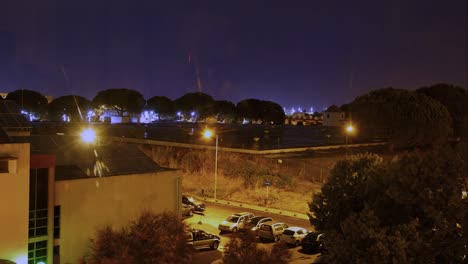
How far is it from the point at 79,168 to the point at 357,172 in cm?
1234

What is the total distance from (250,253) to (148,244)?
3644 millimetres

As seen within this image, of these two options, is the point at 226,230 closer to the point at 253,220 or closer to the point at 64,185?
the point at 253,220

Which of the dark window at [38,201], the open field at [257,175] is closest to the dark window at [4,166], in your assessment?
the dark window at [38,201]

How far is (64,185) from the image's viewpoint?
19.7 meters

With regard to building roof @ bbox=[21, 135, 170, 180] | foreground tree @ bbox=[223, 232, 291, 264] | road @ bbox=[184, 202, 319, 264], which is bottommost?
road @ bbox=[184, 202, 319, 264]

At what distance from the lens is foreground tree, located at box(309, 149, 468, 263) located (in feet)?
45.1

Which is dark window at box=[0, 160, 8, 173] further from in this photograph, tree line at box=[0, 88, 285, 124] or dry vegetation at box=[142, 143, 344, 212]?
tree line at box=[0, 88, 285, 124]

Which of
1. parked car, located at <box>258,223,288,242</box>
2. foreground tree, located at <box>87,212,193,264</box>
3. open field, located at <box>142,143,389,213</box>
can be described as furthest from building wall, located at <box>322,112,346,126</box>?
foreground tree, located at <box>87,212,193,264</box>

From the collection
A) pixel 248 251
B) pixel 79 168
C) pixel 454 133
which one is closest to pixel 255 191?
pixel 79 168

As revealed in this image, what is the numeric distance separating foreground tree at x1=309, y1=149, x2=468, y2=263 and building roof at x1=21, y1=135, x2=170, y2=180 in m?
11.3

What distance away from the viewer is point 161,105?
130500 millimetres

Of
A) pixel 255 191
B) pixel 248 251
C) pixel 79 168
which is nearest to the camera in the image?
pixel 248 251

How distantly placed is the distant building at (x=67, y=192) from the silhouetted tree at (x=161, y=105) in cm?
10587

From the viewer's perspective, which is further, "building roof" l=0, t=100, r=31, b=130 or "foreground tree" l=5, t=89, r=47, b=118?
"foreground tree" l=5, t=89, r=47, b=118
